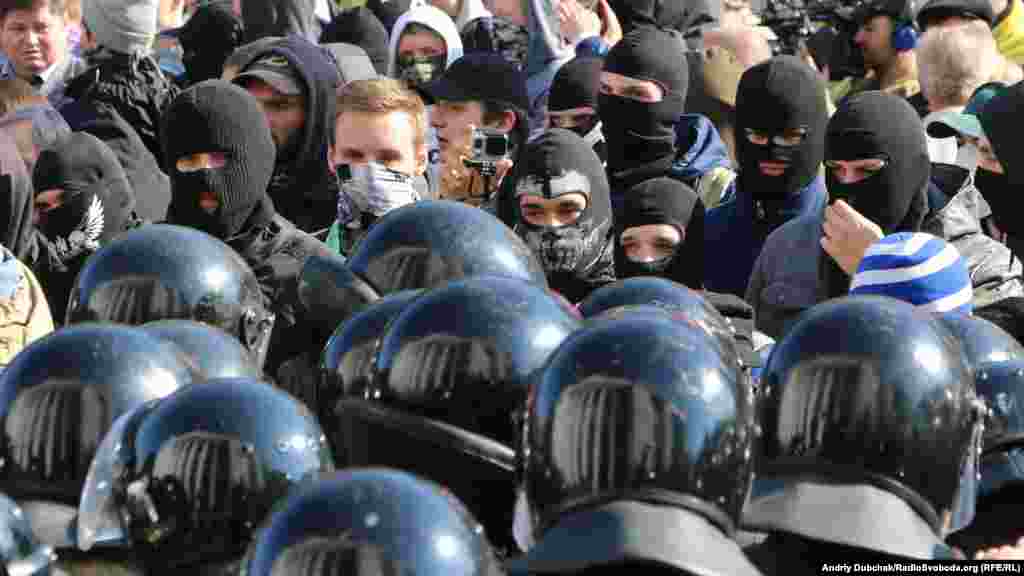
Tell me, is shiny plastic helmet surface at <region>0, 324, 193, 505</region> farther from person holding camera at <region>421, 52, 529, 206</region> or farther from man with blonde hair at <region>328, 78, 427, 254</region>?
person holding camera at <region>421, 52, 529, 206</region>

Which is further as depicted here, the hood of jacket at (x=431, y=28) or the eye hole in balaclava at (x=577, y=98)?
the hood of jacket at (x=431, y=28)

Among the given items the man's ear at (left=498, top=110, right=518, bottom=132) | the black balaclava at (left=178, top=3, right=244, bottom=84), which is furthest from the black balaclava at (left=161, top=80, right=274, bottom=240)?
the black balaclava at (left=178, top=3, right=244, bottom=84)

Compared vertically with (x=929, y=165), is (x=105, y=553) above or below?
above

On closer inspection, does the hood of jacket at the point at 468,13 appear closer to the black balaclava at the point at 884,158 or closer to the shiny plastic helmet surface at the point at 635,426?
the black balaclava at the point at 884,158

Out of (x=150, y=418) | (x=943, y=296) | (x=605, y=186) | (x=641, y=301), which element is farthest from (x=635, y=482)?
(x=605, y=186)

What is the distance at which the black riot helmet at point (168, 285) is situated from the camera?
18.0 feet

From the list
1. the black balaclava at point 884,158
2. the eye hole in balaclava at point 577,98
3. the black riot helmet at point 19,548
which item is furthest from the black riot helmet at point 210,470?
the eye hole in balaclava at point 577,98

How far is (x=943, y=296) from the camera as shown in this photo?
545 centimetres

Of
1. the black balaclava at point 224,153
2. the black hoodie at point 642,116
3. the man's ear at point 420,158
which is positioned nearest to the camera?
the black balaclava at point 224,153

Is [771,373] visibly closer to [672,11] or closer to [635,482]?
[635,482]

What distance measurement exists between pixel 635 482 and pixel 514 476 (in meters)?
0.45

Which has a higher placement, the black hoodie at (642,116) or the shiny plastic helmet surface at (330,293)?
the shiny plastic helmet surface at (330,293)

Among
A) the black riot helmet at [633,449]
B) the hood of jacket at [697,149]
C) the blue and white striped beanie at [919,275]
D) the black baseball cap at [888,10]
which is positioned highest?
the black riot helmet at [633,449]

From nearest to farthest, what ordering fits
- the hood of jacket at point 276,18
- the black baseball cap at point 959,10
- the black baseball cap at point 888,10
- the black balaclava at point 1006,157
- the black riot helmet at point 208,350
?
the black riot helmet at point 208,350 → the black balaclava at point 1006,157 → the black baseball cap at point 959,10 → the hood of jacket at point 276,18 → the black baseball cap at point 888,10
